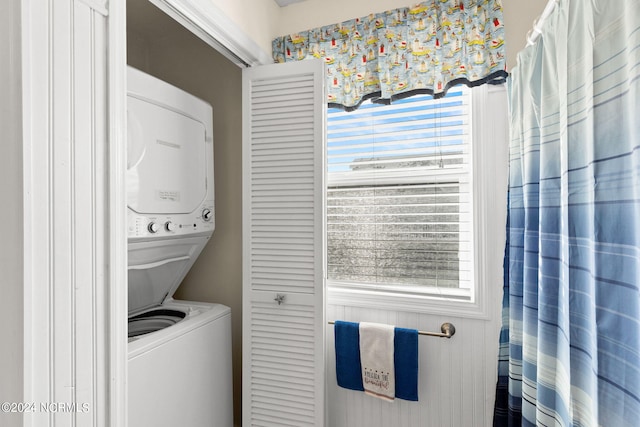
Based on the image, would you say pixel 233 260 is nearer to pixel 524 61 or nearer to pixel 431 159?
pixel 431 159

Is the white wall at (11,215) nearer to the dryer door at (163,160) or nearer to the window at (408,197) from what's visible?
the dryer door at (163,160)

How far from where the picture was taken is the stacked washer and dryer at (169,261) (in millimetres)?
1244

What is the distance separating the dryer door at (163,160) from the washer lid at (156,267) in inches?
6.6

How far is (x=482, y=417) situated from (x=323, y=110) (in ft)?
5.32

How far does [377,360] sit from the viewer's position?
61.4 inches

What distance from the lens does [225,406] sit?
1654 millimetres

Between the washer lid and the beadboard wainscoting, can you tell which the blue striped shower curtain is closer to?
the beadboard wainscoting

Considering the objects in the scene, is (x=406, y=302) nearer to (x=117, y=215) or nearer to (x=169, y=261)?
(x=169, y=261)

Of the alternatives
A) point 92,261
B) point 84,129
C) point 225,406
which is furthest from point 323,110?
point 225,406

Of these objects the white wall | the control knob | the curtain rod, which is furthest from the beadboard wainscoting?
the white wall

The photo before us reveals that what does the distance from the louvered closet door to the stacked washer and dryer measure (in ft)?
0.65

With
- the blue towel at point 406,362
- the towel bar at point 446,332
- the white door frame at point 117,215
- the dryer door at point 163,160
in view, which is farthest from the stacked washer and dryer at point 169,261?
the towel bar at point 446,332

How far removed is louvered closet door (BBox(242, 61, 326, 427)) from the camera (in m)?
1.55

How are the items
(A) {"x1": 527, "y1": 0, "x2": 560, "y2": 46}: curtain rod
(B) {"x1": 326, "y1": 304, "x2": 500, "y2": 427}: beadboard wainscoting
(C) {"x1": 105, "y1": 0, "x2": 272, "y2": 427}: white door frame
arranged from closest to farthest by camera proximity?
1. (C) {"x1": 105, "y1": 0, "x2": 272, "y2": 427}: white door frame
2. (A) {"x1": 527, "y1": 0, "x2": 560, "y2": 46}: curtain rod
3. (B) {"x1": 326, "y1": 304, "x2": 500, "y2": 427}: beadboard wainscoting
